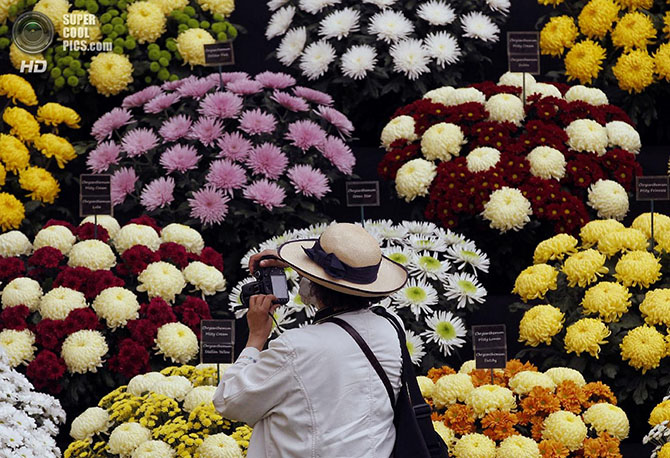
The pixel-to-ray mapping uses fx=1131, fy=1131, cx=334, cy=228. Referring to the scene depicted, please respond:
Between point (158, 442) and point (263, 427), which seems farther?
point (158, 442)

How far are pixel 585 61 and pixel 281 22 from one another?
1873 mm

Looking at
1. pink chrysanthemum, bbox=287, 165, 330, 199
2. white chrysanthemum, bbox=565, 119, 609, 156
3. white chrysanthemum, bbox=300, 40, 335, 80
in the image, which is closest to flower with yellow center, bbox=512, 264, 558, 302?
white chrysanthemum, bbox=565, 119, 609, 156

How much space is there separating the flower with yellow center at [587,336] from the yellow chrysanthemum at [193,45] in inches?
127

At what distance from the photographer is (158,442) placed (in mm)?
3834

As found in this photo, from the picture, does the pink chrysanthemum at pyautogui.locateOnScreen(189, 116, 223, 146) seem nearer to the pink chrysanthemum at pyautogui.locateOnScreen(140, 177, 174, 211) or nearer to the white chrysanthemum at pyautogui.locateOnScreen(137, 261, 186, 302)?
→ the pink chrysanthemum at pyautogui.locateOnScreen(140, 177, 174, 211)

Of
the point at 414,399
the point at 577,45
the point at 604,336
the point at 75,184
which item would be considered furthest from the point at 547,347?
the point at 75,184

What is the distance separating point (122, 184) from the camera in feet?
19.5

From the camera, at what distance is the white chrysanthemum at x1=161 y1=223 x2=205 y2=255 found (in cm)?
535

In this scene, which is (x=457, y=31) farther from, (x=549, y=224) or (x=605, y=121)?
(x=549, y=224)

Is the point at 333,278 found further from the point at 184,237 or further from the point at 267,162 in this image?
the point at 267,162

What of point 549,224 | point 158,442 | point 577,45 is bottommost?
point 158,442

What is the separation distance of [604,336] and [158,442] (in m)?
1.90

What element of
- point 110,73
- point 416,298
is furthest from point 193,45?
point 416,298

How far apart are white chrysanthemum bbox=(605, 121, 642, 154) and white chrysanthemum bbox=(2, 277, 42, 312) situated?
300 cm
